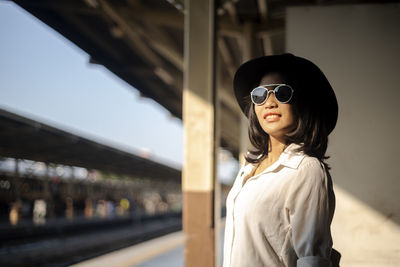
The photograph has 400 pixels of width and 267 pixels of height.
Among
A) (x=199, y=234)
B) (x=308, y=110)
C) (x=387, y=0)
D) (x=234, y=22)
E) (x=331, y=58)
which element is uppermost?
(x=234, y=22)

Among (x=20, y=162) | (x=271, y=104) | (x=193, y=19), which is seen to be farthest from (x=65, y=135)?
(x=271, y=104)

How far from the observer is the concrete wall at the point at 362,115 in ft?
11.2

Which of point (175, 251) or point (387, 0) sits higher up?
point (387, 0)

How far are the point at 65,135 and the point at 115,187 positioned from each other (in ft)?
76.5

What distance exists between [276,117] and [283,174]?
10.9 inches

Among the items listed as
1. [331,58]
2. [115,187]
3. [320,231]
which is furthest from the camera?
[115,187]

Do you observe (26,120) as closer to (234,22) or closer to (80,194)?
(234,22)

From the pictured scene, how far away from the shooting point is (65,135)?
693 inches

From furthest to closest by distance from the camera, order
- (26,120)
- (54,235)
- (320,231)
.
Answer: (54,235) < (26,120) < (320,231)

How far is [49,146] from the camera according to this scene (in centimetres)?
1964

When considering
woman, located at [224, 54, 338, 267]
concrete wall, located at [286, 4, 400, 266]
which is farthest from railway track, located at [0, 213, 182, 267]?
woman, located at [224, 54, 338, 267]

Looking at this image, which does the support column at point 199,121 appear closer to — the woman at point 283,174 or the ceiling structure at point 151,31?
the ceiling structure at point 151,31

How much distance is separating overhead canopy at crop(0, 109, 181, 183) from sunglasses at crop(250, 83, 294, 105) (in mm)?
13250

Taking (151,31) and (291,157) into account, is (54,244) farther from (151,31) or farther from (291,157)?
(291,157)
